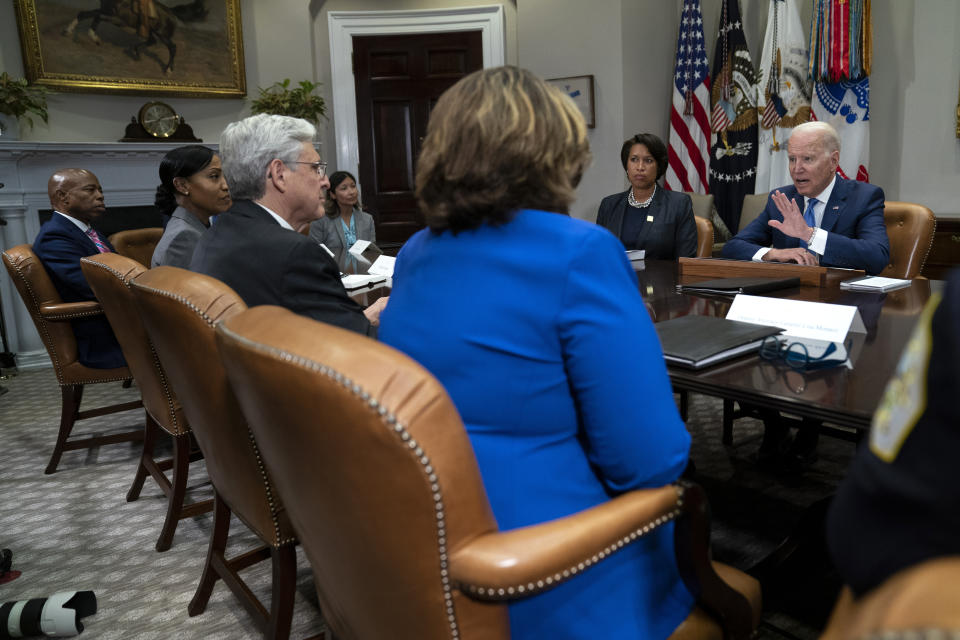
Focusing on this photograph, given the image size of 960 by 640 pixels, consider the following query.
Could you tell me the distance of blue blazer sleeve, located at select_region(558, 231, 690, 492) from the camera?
977 mm

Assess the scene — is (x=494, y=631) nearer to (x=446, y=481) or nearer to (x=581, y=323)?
(x=446, y=481)

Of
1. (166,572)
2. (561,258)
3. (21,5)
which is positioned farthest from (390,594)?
(21,5)

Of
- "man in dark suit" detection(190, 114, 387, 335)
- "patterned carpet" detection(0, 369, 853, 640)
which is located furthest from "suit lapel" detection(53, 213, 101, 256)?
"man in dark suit" detection(190, 114, 387, 335)

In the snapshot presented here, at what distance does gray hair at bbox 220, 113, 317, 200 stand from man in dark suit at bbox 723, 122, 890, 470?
1.84 meters

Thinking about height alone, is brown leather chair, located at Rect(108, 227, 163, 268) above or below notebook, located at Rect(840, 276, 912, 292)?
above

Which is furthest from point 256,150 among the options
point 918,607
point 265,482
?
point 918,607

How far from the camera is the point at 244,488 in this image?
155cm

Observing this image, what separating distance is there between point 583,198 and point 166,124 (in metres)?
3.58

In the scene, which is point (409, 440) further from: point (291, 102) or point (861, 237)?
point (291, 102)

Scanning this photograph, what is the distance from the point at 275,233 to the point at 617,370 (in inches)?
44.6

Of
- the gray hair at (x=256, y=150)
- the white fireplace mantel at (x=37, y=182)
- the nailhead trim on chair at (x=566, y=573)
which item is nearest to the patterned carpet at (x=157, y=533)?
the nailhead trim on chair at (x=566, y=573)

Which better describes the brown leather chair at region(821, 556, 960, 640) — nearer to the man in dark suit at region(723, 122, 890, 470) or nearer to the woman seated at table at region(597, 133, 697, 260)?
the man in dark suit at region(723, 122, 890, 470)

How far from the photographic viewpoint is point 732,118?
5.66 metres

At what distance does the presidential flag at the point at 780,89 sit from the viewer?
523 cm
